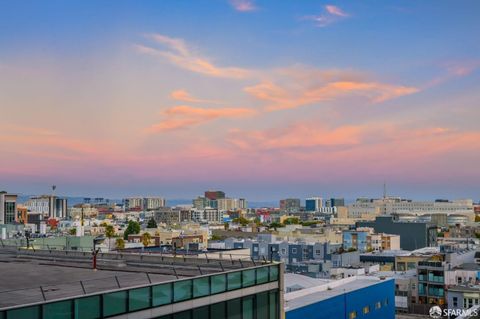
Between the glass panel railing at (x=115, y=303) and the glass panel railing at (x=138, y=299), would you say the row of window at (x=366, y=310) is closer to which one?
the glass panel railing at (x=138, y=299)

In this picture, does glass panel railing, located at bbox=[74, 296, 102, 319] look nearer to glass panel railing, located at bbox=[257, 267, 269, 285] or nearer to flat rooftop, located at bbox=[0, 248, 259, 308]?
flat rooftop, located at bbox=[0, 248, 259, 308]

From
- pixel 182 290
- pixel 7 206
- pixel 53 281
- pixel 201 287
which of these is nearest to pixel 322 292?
pixel 53 281

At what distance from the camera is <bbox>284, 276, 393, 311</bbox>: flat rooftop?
41.8m

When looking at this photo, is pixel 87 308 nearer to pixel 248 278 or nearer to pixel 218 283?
pixel 218 283

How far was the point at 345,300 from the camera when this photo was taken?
45.0m

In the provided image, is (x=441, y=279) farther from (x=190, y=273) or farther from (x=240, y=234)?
(x=240, y=234)

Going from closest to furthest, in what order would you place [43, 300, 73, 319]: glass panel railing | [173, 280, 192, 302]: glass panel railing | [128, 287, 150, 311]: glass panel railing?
1. [43, 300, 73, 319]: glass panel railing
2. [128, 287, 150, 311]: glass panel railing
3. [173, 280, 192, 302]: glass panel railing

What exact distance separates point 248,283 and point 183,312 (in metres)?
3.10

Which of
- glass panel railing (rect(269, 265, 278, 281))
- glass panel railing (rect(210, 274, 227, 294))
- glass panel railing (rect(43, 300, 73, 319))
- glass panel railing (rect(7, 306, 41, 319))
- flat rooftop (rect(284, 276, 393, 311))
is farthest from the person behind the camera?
flat rooftop (rect(284, 276, 393, 311))

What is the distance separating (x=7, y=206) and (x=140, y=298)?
121 metres

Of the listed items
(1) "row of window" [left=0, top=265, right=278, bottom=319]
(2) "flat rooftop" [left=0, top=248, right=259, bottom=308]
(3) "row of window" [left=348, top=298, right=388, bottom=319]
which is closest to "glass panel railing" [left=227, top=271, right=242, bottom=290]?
(1) "row of window" [left=0, top=265, right=278, bottom=319]

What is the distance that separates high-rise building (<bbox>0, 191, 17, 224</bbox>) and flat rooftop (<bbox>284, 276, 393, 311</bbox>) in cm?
8783

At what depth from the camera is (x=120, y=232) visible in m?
179

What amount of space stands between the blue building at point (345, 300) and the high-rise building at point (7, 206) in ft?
293
